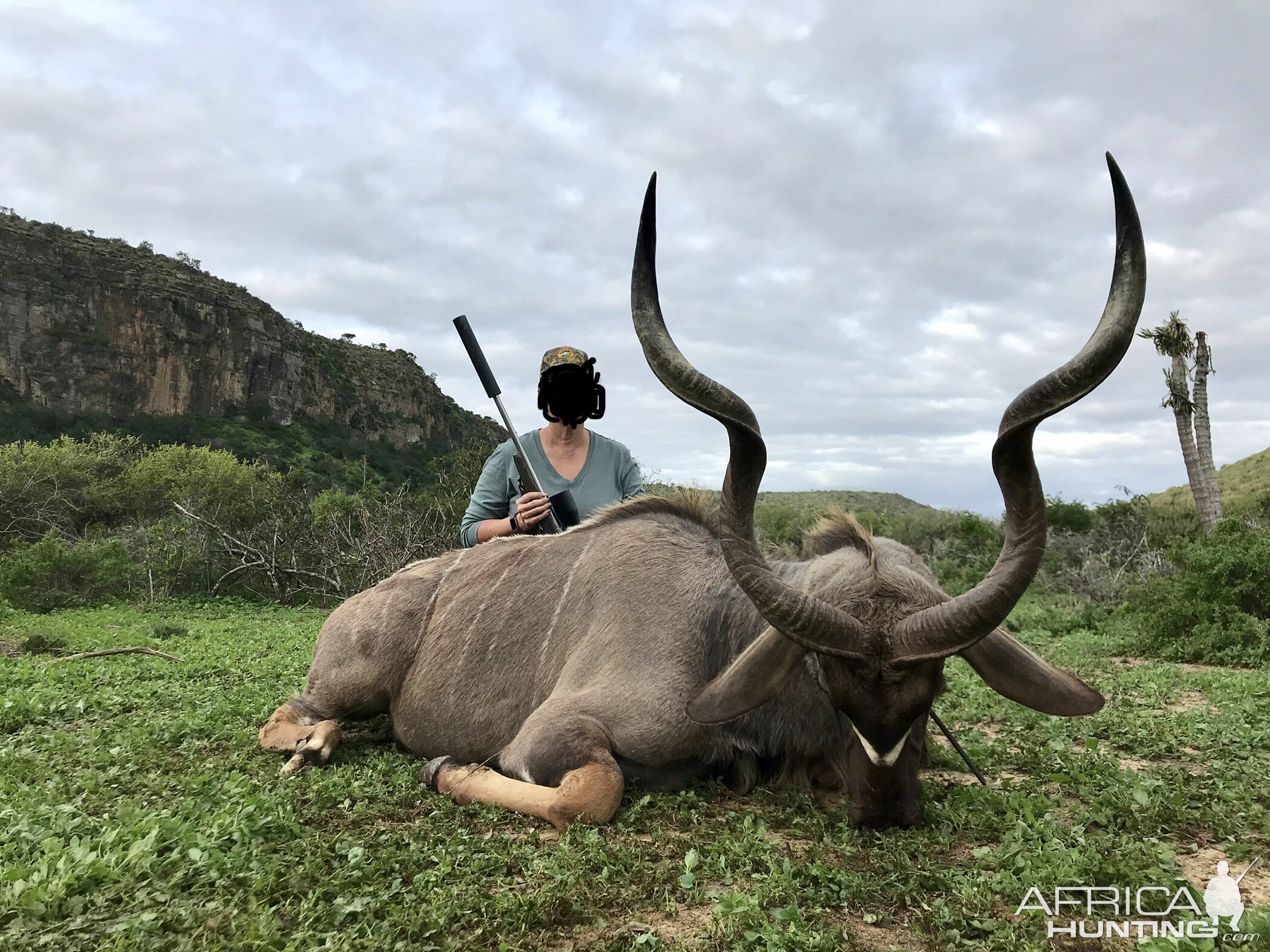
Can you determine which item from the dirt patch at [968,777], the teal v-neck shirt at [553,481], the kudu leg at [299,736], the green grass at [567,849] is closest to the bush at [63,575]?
the green grass at [567,849]

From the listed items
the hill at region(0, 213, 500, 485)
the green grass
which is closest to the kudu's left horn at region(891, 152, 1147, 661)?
the green grass

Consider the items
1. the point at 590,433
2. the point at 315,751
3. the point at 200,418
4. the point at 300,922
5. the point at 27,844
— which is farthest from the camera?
the point at 200,418

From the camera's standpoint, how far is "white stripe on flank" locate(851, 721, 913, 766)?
298 centimetres

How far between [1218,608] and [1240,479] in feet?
167

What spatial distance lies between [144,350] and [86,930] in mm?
79353

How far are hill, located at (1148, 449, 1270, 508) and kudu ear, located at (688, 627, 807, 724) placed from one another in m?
45.1

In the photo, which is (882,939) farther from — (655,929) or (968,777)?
(968,777)

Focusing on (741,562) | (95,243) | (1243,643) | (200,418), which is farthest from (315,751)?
(95,243)

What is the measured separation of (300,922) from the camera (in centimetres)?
229

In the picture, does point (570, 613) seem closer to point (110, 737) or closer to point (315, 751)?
point (315, 751)

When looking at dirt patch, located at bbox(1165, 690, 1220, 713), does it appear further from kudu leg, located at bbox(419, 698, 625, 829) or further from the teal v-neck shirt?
kudu leg, located at bbox(419, 698, 625, 829)

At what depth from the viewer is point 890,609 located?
3137mm

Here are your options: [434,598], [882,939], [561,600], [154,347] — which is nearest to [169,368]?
[154,347]

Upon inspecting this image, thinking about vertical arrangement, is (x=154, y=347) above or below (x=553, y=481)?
above
